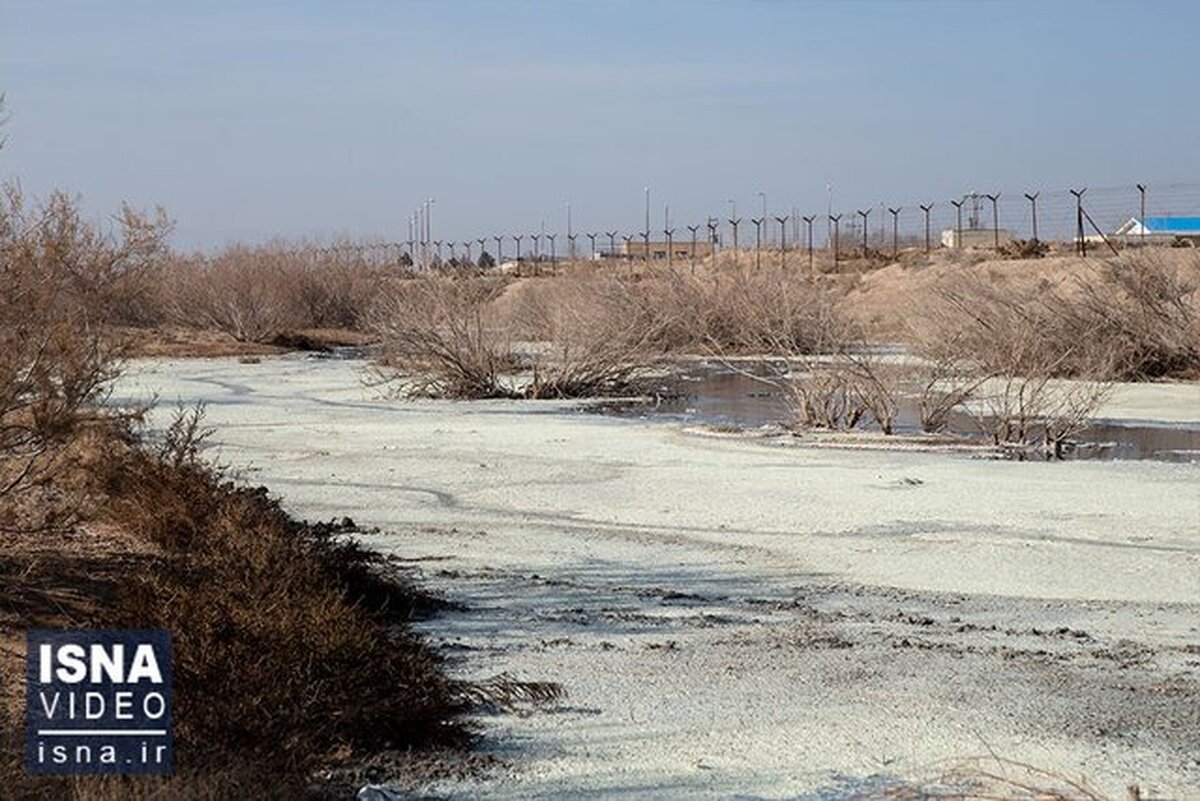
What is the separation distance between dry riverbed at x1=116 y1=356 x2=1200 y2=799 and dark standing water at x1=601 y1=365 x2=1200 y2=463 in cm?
247

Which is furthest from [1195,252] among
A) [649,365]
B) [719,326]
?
[649,365]

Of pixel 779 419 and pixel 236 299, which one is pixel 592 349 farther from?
pixel 236 299

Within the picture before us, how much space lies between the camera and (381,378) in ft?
123

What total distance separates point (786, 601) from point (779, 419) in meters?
16.8

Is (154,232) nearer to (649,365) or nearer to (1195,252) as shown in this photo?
(649,365)

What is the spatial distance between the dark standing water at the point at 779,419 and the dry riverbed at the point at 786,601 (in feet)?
8.12

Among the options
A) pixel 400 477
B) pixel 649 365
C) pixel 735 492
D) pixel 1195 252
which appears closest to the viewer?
pixel 735 492

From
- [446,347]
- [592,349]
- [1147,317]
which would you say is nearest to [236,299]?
[446,347]

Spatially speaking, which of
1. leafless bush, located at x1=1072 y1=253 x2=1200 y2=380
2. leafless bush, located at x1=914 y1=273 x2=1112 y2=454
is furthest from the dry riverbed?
leafless bush, located at x1=1072 y1=253 x2=1200 y2=380

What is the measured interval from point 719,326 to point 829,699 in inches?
1542

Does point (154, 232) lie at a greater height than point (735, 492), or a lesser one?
greater

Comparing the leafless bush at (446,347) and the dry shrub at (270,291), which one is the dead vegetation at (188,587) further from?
the dry shrub at (270,291)

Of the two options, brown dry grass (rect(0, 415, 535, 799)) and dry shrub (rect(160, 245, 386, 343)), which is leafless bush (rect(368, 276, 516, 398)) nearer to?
dry shrub (rect(160, 245, 386, 343))

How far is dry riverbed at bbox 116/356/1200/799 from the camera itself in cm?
852
